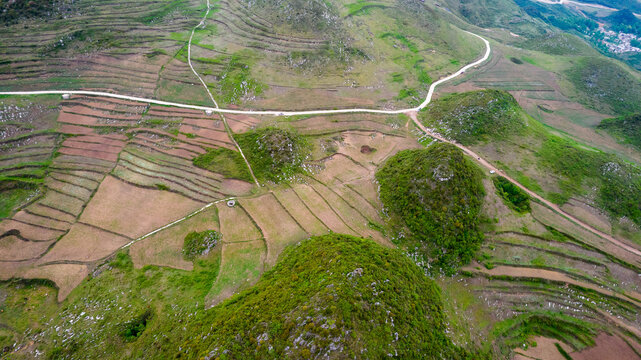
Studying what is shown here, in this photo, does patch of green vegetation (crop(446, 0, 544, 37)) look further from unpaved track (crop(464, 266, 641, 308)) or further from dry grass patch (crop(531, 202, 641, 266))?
unpaved track (crop(464, 266, 641, 308))

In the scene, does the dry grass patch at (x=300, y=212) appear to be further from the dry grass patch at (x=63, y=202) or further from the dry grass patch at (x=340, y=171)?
the dry grass patch at (x=63, y=202)

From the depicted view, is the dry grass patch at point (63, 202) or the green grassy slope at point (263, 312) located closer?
the green grassy slope at point (263, 312)

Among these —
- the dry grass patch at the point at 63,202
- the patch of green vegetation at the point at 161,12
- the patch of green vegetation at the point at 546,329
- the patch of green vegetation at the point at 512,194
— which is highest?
the patch of green vegetation at the point at 161,12

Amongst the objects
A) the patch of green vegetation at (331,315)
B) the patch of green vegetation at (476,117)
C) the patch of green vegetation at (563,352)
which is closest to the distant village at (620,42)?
the patch of green vegetation at (476,117)

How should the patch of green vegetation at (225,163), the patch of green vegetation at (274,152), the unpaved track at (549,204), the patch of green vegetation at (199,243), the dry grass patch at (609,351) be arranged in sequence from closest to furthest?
the dry grass patch at (609,351)
the patch of green vegetation at (199,243)
the unpaved track at (549,204)
the patch of green vegetation at (225,163)
the patch of green vegetation at (274,152)

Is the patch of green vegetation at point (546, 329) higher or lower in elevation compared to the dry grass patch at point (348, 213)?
lower

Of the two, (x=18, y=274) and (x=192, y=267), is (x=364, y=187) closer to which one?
(x=192, y=267)
